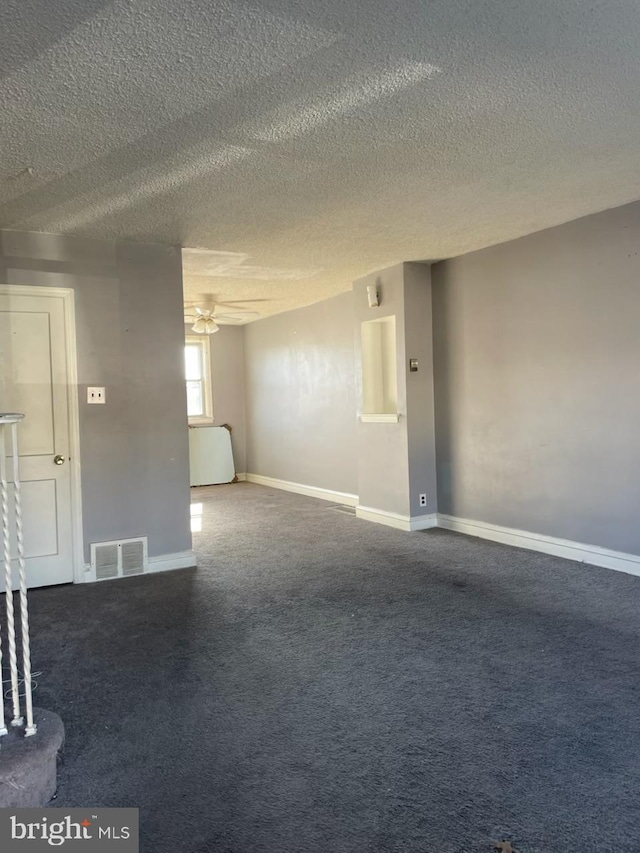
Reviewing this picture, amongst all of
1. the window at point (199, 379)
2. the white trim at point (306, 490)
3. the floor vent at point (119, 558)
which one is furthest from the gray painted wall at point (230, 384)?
the floor vent at point (119, 558)

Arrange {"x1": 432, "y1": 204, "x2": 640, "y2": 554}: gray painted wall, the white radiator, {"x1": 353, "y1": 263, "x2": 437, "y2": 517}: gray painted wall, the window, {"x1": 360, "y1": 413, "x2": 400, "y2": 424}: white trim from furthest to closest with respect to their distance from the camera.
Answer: the window, the white radiator, {"x1": 360, "y1": 413, "x2": 400, "y2": 424}: white trim, {"x1": 353, "y1": 263, "x2": 437, "y2": 517}: gray painted wall, {"x1": 432, "y1": 204, "x2": 640, "y2": 554}: gray painted wall

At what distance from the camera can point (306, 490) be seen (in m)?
7.62

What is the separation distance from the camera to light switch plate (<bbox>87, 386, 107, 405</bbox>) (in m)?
4.12

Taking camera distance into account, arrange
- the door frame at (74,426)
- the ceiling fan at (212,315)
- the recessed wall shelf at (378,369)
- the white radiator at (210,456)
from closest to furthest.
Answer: the door frame at (74,426), the recessed wall shelf at (378,369), the ceiling fan at (212,315), the white radiator at (210,456)

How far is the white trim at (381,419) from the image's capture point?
5367 millimetres

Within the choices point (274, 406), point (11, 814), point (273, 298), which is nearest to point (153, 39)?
point (11, 814)

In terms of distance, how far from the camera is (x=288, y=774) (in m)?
1.88

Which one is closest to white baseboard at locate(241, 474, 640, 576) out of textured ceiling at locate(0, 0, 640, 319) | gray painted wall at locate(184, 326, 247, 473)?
textured ceiling at locate(0, 0, 640, 319)

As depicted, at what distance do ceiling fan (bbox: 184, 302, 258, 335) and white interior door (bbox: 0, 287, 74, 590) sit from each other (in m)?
2.73

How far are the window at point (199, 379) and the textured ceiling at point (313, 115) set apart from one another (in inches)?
188

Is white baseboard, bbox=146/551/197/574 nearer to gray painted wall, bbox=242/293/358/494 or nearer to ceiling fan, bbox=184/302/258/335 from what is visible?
gray painted wall, bbox=242/293/358/494

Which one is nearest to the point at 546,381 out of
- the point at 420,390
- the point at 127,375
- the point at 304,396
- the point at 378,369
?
the point at 420,390

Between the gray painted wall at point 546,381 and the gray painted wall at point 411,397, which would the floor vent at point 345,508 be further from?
the gray painted wall at point 546,381

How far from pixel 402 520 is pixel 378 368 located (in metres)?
1.63
